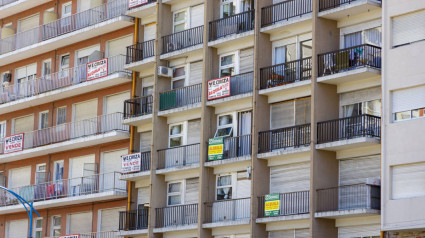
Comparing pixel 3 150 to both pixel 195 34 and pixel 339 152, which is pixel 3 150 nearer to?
pixel 195 34

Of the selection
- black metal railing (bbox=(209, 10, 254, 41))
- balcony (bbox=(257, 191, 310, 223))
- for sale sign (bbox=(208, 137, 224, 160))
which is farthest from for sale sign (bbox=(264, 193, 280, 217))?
black metal railing (bbox=(209, 10, 254, 41))

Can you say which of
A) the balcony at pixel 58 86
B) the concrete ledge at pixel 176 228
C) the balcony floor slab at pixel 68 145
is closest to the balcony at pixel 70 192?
the balcony floor slab at pixel 68 145

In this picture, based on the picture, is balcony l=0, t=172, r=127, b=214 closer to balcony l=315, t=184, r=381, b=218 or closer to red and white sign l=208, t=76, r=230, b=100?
red and white sign l=208, t=76, r=230, b=100

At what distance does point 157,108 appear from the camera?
47125 mm

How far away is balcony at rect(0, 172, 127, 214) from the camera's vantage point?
48.9 meters

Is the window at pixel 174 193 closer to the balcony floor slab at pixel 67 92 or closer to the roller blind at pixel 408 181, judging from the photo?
the balcony floor slab at pixel 67 92

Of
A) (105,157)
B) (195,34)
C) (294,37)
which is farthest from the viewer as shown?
(105,157)

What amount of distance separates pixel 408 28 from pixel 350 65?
2.80 metres

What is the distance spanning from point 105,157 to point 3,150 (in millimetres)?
8040

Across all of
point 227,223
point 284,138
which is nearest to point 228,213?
point 227,223

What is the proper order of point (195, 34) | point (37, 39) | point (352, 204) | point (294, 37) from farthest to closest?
point (37, 39), point (195, 34), point (294, 37), point (352, 204)

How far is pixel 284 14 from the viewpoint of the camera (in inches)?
1661

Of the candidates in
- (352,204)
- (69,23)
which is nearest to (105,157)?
(69,23)

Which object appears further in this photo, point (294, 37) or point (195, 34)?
point (195, 34)
